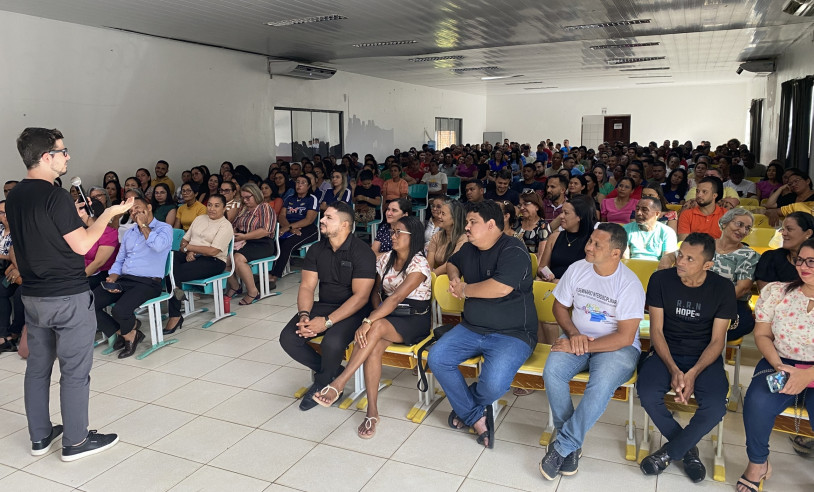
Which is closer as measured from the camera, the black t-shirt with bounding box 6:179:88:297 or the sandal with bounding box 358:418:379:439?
the black t-shirt with bounding box 6:179:88:297

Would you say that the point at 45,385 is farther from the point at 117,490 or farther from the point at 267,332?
the point at 267,332

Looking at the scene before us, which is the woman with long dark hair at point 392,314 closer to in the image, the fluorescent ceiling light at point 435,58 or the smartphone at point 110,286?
the smartphone at point 110,286

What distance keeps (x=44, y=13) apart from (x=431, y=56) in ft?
19.8

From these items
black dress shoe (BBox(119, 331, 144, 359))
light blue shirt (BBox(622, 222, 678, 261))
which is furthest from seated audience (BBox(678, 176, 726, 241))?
black dress shoe (BBox(119, 331, 144, 359))

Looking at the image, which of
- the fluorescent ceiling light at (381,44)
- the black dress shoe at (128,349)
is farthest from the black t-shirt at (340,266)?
the fluorescent ceiling light at (381,44)

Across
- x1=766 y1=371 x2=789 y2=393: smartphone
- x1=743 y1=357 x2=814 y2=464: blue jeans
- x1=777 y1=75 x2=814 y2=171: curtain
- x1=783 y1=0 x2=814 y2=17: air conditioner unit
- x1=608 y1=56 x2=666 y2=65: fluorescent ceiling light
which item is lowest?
x1=743 y1=357 x2=814 y2=464: blue jeans

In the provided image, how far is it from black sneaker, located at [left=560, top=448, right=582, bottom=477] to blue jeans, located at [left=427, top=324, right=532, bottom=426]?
16.3 inches

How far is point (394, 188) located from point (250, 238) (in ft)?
11.5

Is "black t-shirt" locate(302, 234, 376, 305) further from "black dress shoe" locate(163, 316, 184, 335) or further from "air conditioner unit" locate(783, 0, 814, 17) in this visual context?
"air conditioner unit" locate(783, 0, 814, 17)

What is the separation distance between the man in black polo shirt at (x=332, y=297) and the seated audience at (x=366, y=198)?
4.54 metres

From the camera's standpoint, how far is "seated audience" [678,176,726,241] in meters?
4.46

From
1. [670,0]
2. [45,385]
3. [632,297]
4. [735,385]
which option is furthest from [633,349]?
[670,0]

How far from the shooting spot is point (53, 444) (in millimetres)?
3047

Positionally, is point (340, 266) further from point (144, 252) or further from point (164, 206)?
point (164, 206)
